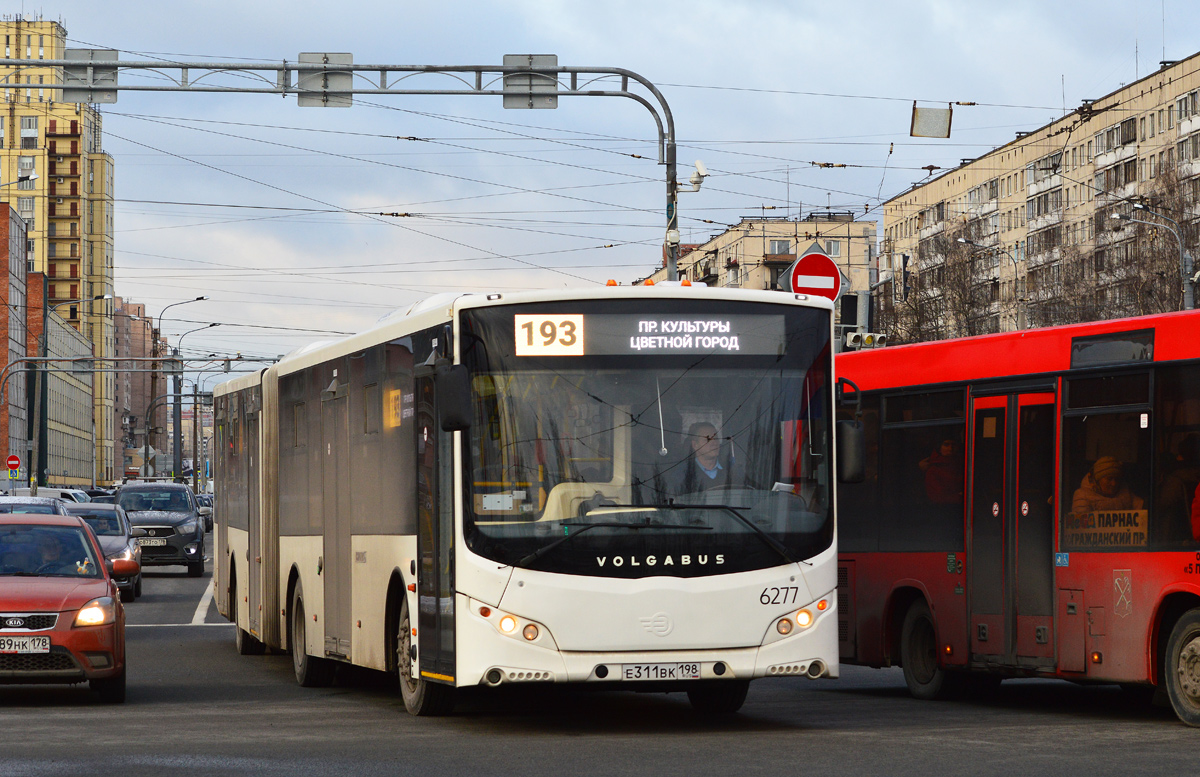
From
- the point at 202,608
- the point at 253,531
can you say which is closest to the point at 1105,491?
the point at 253,531

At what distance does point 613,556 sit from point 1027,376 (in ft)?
13.3

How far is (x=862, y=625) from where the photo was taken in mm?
16297

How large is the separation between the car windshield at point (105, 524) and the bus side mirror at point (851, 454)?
20429 mm

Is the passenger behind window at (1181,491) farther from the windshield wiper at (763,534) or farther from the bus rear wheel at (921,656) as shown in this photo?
the bus rear wheel at (921,656)

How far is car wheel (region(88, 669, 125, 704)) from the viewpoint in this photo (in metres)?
14.8

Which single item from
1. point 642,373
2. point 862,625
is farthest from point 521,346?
point 862,625

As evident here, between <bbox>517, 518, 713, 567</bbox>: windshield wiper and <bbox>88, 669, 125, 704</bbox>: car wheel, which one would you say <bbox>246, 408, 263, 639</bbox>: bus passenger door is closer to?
<bbox>88, 669, 125, 704</bbox>: car wheel

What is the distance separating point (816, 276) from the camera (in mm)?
18422

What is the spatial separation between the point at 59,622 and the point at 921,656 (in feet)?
21.9

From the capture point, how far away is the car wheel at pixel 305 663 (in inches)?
656

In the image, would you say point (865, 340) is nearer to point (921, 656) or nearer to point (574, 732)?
point (921, 656)

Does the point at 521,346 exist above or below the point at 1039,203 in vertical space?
below

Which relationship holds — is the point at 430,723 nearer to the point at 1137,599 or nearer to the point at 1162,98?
the point at 1137,599

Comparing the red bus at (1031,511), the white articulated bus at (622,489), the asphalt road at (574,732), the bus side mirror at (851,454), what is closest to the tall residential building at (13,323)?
the asphalt road at (574,732)
